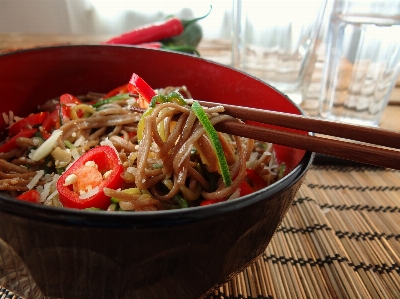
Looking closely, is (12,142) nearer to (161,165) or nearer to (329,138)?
(161,165)

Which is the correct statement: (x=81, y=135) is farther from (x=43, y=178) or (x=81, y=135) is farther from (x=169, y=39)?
(x=169, y=39)

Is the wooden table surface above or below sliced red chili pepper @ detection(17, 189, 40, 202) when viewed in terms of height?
below

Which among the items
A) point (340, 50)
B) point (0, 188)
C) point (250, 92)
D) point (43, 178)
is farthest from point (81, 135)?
point (340, 50)

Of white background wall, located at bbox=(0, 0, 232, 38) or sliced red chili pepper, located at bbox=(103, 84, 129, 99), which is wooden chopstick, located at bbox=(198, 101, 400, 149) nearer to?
sliced red chili pepper, located at bbox=(103, 84, 129, 99)

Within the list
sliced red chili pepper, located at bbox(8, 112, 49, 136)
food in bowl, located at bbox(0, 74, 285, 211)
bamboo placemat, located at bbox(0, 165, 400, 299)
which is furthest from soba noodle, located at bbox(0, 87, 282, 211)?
bamboo placemat, located at bbox(0, 165, 400, 299)

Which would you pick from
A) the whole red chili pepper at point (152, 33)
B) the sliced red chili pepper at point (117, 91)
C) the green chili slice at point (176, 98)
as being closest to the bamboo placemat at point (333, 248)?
the green chili slice at point (176, 98)

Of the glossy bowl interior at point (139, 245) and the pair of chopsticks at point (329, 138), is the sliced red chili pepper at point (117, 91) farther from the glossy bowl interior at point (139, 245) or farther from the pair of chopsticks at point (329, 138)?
the glossy bowl interior at point (139, 245)
